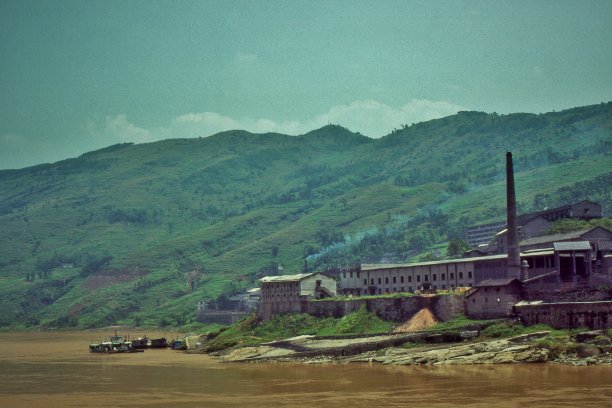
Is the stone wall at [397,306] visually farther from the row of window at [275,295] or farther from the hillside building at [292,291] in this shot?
the row of window at [275,295]

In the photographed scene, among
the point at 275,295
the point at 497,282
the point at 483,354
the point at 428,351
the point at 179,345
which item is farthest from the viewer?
the point at 179,345

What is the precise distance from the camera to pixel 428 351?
88438 mm

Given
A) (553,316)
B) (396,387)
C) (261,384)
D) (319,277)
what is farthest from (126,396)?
(319,277)

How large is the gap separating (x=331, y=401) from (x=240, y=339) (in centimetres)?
5396

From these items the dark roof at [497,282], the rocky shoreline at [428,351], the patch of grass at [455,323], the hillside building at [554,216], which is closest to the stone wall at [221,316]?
the hillside building at [554,216]

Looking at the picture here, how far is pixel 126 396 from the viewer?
7338 cm

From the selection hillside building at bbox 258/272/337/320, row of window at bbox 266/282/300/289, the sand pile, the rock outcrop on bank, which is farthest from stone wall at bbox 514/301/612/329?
row of window at bbox 266/282/300/289

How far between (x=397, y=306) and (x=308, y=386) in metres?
32.3

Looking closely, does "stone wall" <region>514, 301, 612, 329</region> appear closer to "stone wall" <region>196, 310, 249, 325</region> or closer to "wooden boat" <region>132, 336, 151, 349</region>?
"wooden boat" <region>132, 336, 151, 349</region>

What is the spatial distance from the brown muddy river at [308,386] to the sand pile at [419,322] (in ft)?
38.5

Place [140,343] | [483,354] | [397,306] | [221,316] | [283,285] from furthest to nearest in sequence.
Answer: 1. [221,316]
2. [140,343]
3. [283,285]
4. [397,306]
5. [483,354]

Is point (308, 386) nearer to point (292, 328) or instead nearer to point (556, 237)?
point (292, 328)

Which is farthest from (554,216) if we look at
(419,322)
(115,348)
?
(115,348)

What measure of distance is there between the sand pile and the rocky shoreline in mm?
3424
